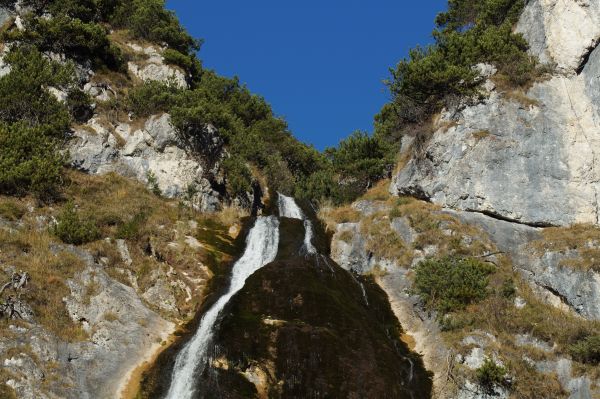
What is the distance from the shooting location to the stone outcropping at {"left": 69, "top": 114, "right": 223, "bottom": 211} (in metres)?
34.6

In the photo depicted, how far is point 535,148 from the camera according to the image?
99.9ft

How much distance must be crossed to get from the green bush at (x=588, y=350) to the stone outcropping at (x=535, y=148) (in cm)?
1021

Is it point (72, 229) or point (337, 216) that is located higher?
point (337, 216)

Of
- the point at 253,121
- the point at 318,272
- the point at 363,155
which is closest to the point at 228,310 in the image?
the point at 318,272

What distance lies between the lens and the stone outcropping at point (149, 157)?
34594 millimetres

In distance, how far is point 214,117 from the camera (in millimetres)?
41125

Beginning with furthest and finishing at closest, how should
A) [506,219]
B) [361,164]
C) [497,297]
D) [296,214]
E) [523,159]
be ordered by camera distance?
1. [296,214]
2. [361,164]
3. [523,159]
4. [506,219]
5. [497,297]

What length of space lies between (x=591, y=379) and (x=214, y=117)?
101 ft

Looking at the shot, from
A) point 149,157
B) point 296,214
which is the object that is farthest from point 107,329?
point 296,214

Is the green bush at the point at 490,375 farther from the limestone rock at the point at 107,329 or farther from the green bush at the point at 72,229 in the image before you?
the green bush at the point at 72,229

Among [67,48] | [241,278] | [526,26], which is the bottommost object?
[241,278]

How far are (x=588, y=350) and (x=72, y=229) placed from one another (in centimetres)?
2211

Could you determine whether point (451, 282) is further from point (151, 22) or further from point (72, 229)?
point (151, 22)

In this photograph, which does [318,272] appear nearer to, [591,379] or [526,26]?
Answer: [591,379]
